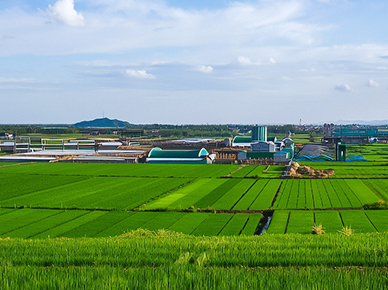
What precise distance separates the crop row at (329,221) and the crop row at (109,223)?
3.89ft

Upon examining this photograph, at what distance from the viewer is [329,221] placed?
17.7 meters

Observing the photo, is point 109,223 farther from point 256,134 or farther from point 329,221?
point 256,134

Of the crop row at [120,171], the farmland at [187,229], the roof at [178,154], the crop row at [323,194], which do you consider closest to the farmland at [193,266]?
the farmland at [187,229]

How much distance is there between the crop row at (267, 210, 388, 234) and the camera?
52.5 feet

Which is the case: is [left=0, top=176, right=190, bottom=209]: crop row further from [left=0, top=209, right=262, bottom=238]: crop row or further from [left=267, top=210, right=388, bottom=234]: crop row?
[left=267, top=210, right=388, bottom=234]: crop row

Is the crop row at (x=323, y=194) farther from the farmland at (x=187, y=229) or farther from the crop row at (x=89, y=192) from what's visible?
the crop row at (x=89, y=192)

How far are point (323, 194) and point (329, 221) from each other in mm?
8766

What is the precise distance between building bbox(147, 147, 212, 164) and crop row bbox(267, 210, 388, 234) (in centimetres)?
3114

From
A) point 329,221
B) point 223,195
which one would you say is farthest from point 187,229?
point 223,195

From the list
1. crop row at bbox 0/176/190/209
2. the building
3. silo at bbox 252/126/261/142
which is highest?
silo at bbox 252/126/261/142

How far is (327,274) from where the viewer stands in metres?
4.83

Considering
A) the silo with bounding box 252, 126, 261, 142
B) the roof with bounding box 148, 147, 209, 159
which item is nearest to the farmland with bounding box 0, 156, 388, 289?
the roof with bounding box 148, 147, 209, 159

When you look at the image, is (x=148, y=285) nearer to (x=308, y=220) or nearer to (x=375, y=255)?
(x=375, y=255)

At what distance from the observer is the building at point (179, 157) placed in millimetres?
50844
